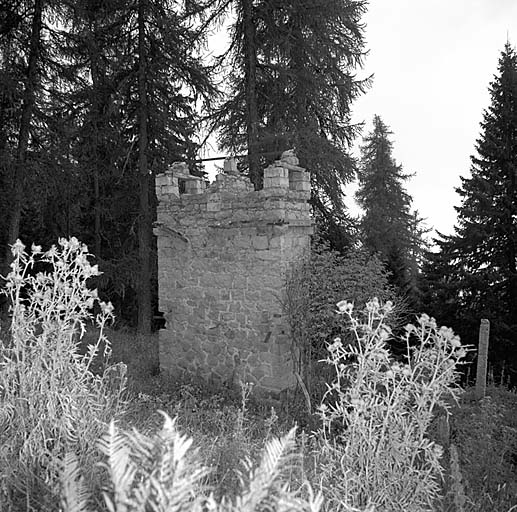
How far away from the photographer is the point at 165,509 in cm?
131

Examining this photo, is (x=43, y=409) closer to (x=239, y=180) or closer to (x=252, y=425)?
(x=252, y=425)

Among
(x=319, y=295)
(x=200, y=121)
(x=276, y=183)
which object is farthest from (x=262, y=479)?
(x=200, y=121)

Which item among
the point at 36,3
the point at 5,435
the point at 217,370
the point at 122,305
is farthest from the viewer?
the point at 122,305

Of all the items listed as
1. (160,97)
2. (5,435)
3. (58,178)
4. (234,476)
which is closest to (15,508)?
(5,435)

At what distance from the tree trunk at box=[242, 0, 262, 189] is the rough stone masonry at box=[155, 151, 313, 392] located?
9.81ft

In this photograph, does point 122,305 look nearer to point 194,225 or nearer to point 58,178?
point 58,178

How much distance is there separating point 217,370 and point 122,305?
10.1m

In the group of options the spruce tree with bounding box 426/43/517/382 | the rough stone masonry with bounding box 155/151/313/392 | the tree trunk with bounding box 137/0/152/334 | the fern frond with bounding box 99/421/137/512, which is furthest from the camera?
the spruce tree with bounding box 426/43/517/382

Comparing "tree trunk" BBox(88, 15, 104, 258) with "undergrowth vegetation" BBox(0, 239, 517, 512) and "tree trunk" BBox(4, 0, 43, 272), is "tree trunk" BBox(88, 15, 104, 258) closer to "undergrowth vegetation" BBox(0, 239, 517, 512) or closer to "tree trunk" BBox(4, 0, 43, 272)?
"tree trunk" BBox(4, 0, 43, 272)

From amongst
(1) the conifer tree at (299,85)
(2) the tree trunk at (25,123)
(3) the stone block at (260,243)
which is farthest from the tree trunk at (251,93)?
(2) the tree trunk at (25,123)

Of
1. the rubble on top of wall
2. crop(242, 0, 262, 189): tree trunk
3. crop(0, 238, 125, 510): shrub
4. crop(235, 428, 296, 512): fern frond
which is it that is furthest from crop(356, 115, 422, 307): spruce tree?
crop(235, 428, 296, 512): fern frond

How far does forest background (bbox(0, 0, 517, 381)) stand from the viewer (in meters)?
11.5

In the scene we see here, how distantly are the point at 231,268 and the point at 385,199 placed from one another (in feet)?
56.1

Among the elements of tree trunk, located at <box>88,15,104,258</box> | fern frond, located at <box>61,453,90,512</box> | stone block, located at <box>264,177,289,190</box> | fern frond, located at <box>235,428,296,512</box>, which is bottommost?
fern frond, located at <box>61,453,90,512</box>
